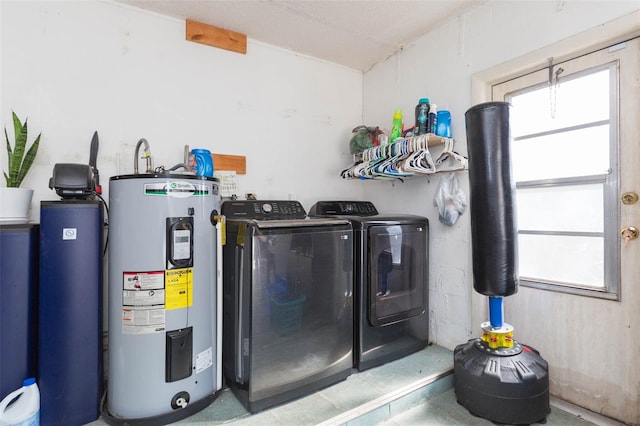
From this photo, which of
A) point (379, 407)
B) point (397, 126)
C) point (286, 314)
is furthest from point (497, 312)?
point (397, 126)

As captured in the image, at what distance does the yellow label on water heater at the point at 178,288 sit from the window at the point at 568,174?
5.81 feet

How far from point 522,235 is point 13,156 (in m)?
2.97

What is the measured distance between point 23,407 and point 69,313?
15.5 inches

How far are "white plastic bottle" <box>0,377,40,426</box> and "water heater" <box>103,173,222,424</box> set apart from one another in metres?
0.27

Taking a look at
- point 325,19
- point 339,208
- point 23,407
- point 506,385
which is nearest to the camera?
point 23,407

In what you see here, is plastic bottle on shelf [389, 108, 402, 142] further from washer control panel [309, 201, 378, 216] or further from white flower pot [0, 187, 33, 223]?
white flower pot [0, 187, 33, 223]

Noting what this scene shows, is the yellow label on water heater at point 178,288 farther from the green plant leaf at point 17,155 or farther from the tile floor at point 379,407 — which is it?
→ the green plant leaf at point 17,155

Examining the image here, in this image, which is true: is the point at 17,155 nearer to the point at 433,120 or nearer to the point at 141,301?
the point at 141,301

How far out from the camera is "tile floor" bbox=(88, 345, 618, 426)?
5.17ft

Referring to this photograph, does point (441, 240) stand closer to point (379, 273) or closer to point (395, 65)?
point (379, 273)

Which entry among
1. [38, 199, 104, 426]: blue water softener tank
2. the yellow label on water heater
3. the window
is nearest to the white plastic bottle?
[38, 199, 104, 426]: blue water softener tank

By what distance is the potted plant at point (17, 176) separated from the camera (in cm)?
149

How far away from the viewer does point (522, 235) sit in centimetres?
205

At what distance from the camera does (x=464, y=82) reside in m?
2.26
